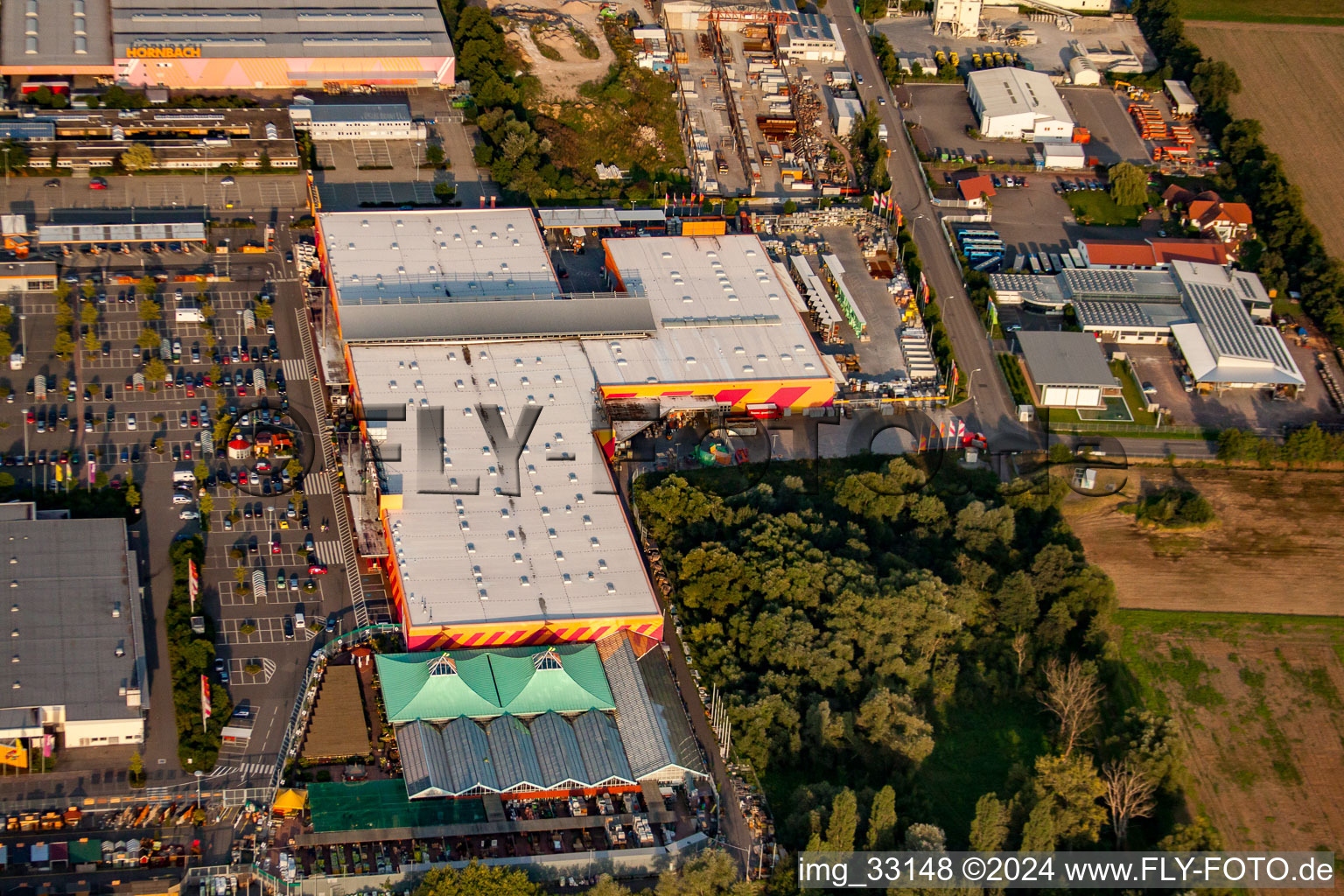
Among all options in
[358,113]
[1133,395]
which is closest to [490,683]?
[1133,395]

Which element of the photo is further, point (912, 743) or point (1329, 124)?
point (1329, 124)

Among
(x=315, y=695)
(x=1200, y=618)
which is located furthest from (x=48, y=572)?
(x=1200, y=618)

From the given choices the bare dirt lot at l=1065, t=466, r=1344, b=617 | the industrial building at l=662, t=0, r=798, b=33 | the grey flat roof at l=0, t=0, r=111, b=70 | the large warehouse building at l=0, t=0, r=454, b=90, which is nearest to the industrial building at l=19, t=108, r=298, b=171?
the large warehouse building at l=0, t=0, r=454, b=90

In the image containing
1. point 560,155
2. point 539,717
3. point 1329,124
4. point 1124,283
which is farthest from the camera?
point 1329,124

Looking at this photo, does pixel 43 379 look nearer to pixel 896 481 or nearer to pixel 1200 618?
pixel 896 481

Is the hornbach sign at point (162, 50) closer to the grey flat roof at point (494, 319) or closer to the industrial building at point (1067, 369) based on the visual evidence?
the grey flat roof at point (494, 319)

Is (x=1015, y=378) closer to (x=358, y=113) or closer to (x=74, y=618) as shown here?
(x=358, y=113)
